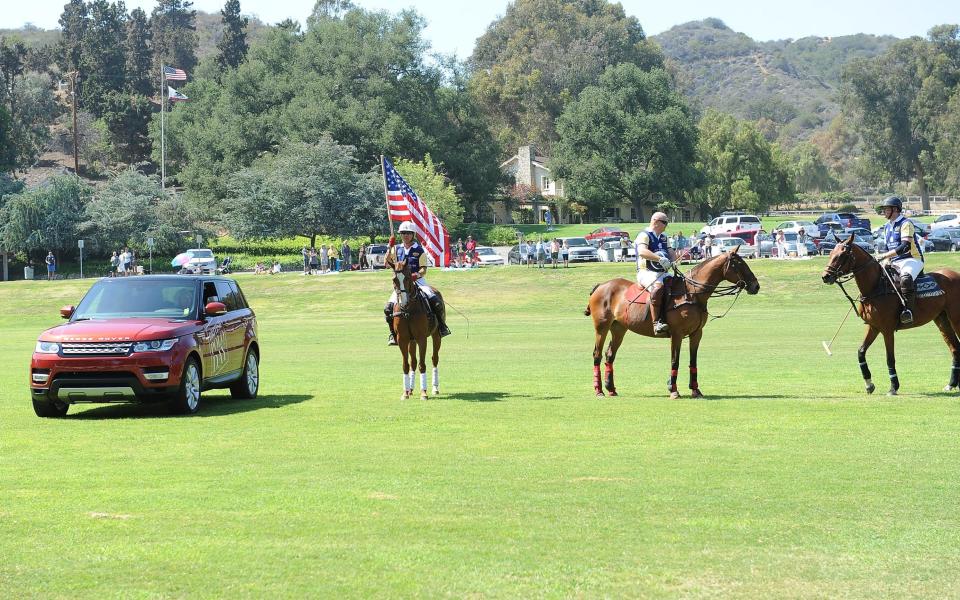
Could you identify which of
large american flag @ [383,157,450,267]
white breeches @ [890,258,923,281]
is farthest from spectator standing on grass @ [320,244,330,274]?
white breeches @ [890,258,923,281]

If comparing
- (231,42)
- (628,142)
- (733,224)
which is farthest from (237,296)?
(231,42)

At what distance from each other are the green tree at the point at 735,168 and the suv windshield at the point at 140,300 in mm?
111303

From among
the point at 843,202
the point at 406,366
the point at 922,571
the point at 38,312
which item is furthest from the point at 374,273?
the point at 843,202

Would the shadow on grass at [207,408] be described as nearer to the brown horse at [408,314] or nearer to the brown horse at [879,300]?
the brown horse at [408,314]

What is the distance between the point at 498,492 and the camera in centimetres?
1059

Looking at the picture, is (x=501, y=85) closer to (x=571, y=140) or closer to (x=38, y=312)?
(x=571, y=140)

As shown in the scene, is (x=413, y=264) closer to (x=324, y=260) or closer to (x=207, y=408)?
(x=207, y=408)

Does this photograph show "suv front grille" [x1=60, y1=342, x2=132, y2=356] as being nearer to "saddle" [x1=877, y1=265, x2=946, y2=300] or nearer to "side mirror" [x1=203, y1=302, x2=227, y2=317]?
"side mirror" [x1=203, y1=302, x2=227, y2=317]

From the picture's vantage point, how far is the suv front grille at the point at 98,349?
1636cm

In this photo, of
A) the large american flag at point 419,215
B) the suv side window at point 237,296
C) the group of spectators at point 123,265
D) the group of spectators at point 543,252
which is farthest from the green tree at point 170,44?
the suv side window at point 237,296

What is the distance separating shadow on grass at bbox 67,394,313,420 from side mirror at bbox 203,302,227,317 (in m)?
1.55

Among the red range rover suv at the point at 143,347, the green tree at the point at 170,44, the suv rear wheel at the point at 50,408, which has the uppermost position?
the green tree at the point at 170,44

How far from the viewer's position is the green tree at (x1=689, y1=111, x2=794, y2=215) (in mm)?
129000

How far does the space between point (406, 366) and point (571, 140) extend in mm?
108525
